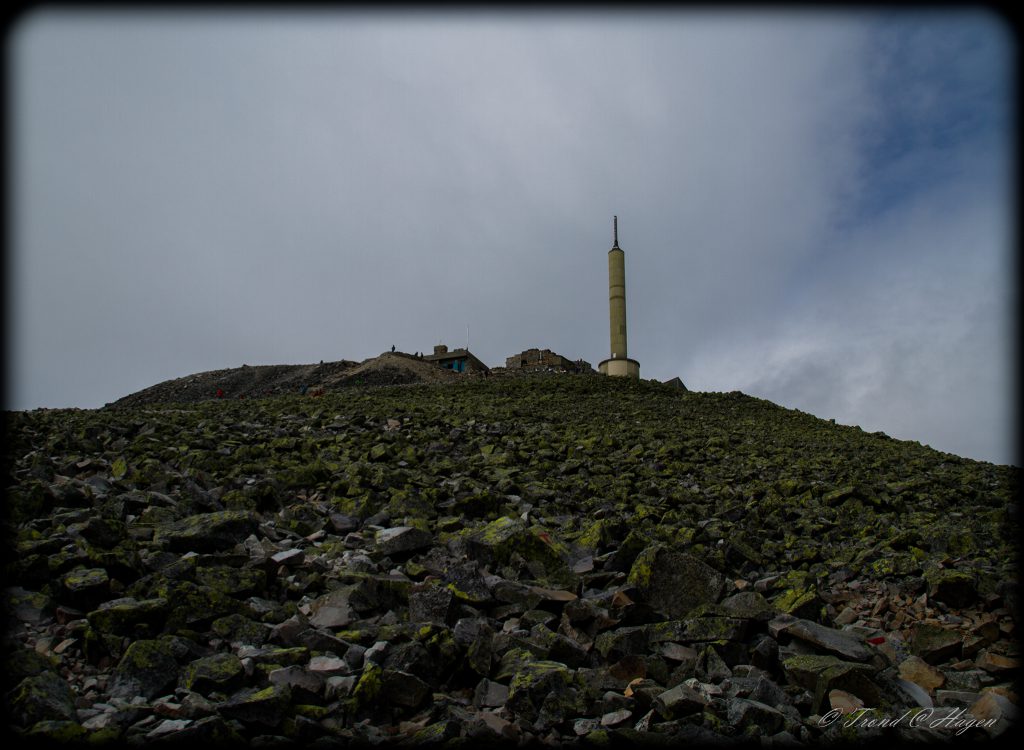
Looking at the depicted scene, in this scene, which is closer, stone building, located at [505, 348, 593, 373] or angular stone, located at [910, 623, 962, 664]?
angular stone, located at [910, 623, 962, 664]

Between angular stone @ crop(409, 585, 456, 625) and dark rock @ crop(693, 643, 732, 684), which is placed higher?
angular stone @ crop(409, 585, 456, 625)

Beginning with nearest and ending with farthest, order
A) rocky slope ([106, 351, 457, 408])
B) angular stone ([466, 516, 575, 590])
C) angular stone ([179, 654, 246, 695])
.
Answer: angular stone ([179, 654, 246, 695]) < angular stone ([466, 516, 575, 590]) < rocky slope ([106, 351, 457, 408])

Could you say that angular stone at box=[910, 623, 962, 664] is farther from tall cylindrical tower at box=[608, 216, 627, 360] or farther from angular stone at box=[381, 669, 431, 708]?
tall cylindrical tower at box=[608, 216, 627, 360]

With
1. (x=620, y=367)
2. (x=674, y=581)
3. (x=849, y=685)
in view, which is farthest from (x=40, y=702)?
(x=620, y=367)

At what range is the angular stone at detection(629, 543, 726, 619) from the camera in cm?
584

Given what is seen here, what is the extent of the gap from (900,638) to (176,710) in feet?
19.0

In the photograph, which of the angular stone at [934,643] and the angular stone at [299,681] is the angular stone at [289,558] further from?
the angular stone at [934,643]

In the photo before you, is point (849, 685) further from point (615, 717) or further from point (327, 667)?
point (327, 667)

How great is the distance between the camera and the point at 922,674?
4.61m

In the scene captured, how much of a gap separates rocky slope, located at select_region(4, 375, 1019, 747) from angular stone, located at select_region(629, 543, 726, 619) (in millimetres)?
22

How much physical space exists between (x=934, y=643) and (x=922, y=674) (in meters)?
0.51

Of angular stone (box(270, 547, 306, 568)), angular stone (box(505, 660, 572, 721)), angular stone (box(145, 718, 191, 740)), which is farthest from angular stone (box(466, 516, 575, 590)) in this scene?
angular stone (box(145, 718, 191, 740))

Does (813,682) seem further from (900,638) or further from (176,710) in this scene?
(176,710)

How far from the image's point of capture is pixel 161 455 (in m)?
9.70
